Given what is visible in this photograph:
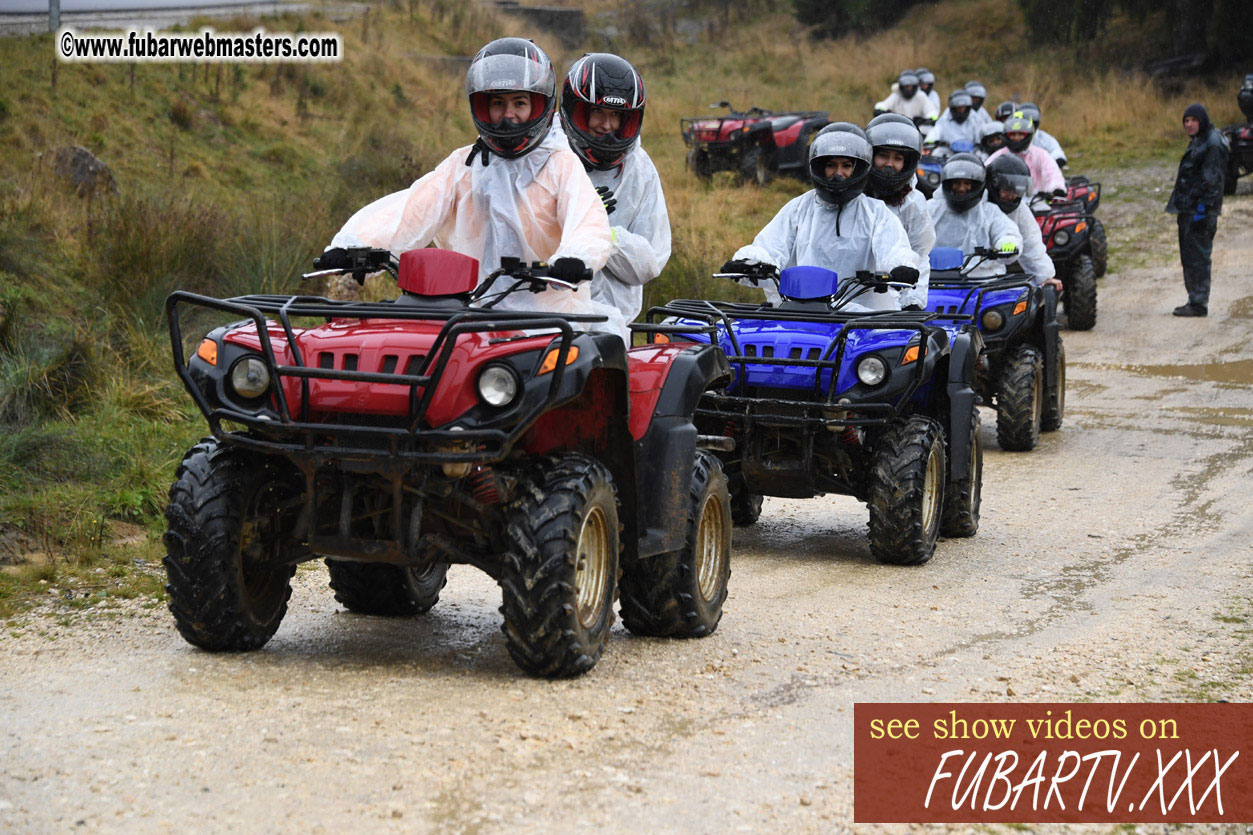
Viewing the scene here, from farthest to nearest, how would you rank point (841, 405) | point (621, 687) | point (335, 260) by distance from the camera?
point (841, 405), point (335, 260), point (621, 687)

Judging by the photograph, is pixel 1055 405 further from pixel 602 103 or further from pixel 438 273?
pixel 438 273

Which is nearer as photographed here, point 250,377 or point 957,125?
point 250,377


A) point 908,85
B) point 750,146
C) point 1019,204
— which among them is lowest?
point 1019,204

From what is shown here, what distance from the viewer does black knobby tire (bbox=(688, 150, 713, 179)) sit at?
1013 inches

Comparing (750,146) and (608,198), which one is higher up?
(750,146)

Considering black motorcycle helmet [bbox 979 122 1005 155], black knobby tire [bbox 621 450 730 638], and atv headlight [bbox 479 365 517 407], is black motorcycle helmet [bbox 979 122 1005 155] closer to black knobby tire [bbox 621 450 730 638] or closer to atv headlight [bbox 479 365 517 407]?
black knobby tire [bbox 621 450 730 638]

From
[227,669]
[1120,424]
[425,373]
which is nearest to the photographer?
[425,373]

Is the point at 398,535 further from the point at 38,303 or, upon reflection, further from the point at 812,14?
the point at 812,14

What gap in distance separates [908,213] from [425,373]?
19.6 ft

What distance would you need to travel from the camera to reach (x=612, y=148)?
7406 mm

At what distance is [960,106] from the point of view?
21781mm

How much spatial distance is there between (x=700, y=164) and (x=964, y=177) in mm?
13693

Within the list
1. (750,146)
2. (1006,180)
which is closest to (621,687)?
(1006,180)

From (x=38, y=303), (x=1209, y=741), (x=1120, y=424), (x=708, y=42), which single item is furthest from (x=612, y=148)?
(x=708, y=42)
